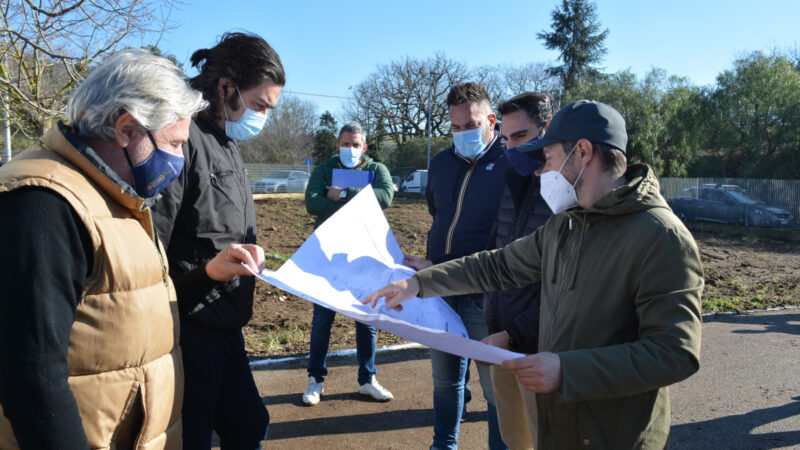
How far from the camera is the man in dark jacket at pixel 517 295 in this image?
8.73ft

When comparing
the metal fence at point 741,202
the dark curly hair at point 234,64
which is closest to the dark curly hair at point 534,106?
the dark curly hair at point 234,64

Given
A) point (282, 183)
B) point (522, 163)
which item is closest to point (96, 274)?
point (522, 163)

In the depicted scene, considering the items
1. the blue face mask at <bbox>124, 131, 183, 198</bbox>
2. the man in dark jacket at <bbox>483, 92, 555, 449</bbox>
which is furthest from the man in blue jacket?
the blue face mask at <bbox>124, 131, 183, 198</bbox>

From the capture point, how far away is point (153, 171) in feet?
5.75

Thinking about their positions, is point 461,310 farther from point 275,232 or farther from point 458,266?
point 275,232

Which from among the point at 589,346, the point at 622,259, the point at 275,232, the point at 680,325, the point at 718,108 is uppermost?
the point at 718,108

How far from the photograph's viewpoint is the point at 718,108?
24.7m

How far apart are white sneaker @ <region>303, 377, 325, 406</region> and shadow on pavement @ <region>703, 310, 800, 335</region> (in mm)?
5209

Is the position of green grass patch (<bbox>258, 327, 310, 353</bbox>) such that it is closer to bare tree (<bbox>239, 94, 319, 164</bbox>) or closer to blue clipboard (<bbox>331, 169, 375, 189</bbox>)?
blue clipboard (<bbox>331, 169, 375, 189</bbox>)

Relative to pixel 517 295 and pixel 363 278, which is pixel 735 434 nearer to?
pixel 517 295

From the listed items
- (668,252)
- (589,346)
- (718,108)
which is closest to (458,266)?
(589,346)

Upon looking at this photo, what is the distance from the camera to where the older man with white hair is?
51.6 inches

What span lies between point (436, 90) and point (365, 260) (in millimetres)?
47576

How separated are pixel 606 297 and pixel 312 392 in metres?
3.02
